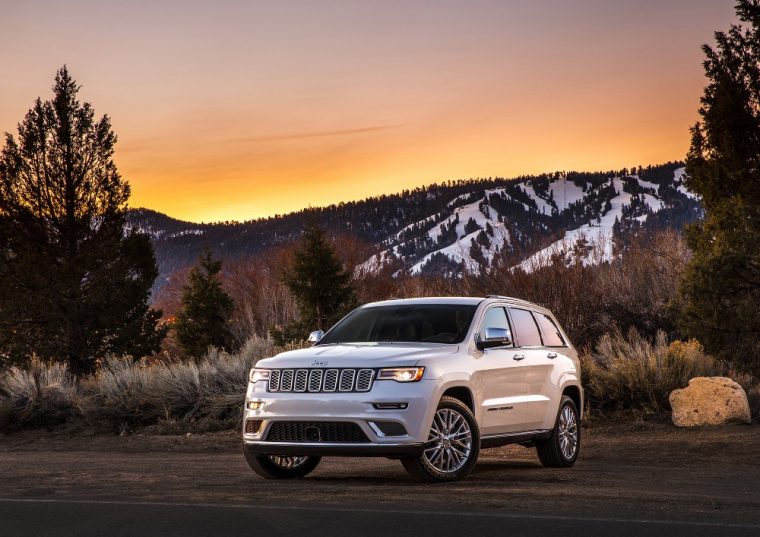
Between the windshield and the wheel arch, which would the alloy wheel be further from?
the windshield

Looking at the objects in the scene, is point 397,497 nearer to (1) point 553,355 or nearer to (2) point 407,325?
(2) point 407,325

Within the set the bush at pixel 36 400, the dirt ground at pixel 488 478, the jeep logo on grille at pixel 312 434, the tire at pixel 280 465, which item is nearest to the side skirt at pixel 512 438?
the dirt ground at pixel 488 478

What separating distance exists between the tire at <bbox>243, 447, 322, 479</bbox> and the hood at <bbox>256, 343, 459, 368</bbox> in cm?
102

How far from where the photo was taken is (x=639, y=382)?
63.7 feet

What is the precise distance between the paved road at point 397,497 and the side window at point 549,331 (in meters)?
1.53

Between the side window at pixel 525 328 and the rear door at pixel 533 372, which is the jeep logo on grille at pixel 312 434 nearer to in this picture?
the rear door at pixel 533 372

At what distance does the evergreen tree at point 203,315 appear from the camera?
1964 inches

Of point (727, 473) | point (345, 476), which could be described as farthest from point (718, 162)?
point (345, 476)

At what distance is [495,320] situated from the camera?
40.1 feet

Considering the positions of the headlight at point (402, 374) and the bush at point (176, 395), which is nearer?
the headlight at point (402, 374)

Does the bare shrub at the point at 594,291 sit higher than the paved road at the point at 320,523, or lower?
higher

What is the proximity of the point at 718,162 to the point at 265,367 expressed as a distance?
1210 cm

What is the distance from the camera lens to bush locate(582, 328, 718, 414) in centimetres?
1936

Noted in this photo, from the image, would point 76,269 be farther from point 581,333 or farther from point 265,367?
point 265,367
